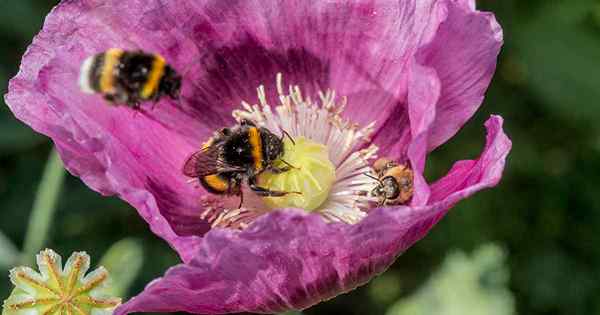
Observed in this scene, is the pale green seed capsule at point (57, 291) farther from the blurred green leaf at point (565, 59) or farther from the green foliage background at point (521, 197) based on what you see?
the blurred green leaf at point (565, 59)

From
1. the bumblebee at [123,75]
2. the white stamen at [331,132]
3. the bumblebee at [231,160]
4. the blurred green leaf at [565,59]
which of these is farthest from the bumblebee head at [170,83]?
the blurred green leaf at [565,59]

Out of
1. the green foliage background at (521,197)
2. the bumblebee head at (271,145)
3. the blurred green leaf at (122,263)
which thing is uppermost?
the bumblebee head at (271,145)

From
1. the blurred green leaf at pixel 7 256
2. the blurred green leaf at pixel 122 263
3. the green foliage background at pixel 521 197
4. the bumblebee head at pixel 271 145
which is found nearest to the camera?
the bumblebee head at pixel 271 145

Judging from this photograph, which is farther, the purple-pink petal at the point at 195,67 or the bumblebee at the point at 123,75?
the purple-pink petal at the point at 195,67

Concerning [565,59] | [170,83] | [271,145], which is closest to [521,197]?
[565,59]

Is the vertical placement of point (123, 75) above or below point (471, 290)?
above

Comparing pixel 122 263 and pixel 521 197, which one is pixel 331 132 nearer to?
pixel 122 263
